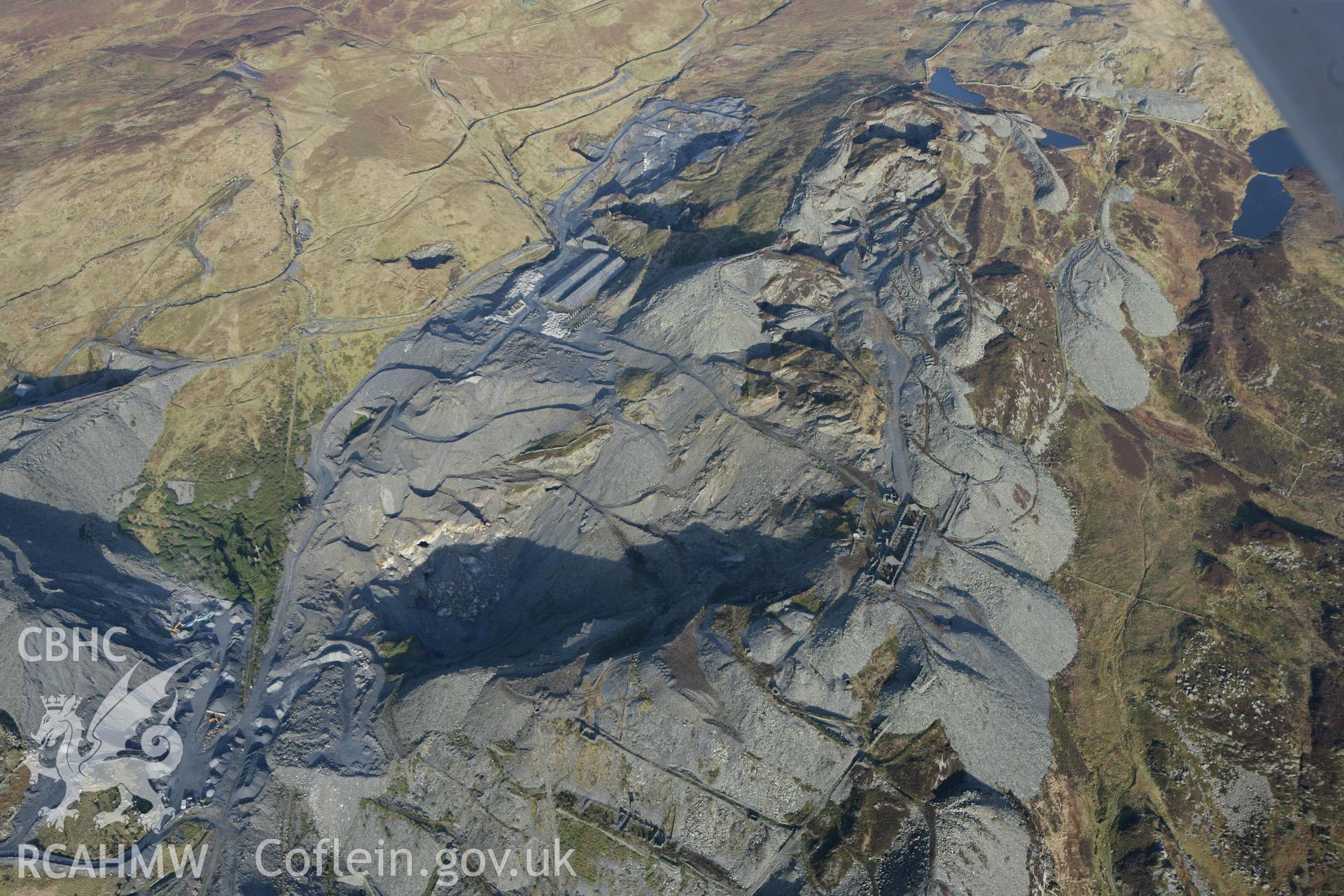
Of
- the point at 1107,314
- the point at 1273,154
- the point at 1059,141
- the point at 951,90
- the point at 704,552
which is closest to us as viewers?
the point at 704,552

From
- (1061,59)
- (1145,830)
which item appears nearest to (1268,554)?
(1145,830)

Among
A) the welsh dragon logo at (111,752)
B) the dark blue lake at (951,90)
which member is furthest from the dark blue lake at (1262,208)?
the welsh dragon logo at (111,752)

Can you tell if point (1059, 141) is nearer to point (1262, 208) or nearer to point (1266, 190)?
point (1266, 190)

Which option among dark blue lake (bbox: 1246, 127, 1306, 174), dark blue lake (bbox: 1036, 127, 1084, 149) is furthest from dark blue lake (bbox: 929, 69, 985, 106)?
dark blue lake (bbox: 1246, 127, 1306, 174)

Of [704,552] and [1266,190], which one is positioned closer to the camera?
[704,552]

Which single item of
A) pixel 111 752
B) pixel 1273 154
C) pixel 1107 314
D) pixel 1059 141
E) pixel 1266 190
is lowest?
pixel 111 752

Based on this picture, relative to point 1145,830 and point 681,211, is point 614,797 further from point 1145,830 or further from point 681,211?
point 681,211

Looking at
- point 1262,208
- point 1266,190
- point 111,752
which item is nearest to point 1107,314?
point 1262,208

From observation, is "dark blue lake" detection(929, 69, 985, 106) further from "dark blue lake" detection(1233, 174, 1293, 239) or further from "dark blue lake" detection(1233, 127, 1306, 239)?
"dark blue lake" detection(1233, 174, 1293, 239)

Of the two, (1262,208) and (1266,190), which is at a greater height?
(1266,190)
